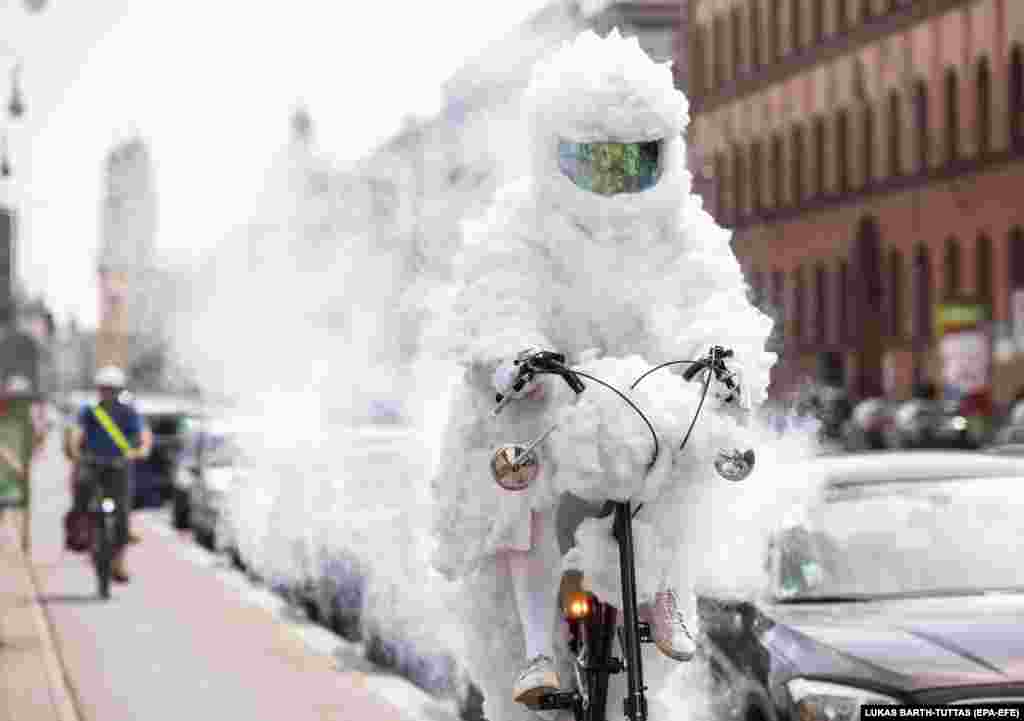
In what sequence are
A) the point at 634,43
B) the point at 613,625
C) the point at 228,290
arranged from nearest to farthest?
the point at 613,625, the point at 634,43, the point at 228,290

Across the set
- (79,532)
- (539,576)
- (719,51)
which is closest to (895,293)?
(719,51)

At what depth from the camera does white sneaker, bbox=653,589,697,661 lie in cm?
643

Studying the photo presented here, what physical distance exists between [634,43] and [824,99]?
2432 inches

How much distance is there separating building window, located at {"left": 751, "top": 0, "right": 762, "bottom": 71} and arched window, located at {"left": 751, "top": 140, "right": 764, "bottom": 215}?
8.44ft

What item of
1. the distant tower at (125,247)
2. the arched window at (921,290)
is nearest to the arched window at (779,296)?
the arched window at (921,290)

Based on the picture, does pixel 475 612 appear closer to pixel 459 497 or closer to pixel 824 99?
pixel 459 497

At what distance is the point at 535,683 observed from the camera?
6.38 m

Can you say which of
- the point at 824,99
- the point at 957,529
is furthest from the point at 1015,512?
the point at 824,99

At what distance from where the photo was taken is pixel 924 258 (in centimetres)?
6088

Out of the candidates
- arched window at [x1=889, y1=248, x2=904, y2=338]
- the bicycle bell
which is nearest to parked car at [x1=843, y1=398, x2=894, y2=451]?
arched window at [x1=889, y1=248, x2=904, y2=338]

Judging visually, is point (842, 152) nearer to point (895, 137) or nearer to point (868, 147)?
point (868, 147)

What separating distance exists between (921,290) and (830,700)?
54.3m

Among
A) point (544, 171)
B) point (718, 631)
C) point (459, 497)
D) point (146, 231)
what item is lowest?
point (718, 631)

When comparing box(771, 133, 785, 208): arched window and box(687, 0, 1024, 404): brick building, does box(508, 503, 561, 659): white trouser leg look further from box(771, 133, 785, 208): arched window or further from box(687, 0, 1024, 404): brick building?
box(771, 133, 785, 208): arched window
